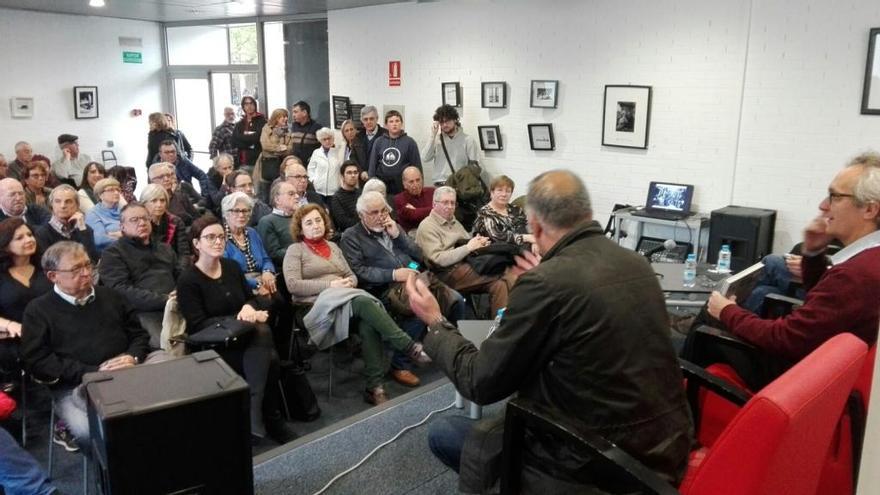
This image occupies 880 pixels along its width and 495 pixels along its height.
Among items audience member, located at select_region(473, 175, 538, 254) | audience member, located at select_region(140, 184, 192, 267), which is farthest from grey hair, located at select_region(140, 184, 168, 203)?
audience member, located at select_region(473, 175, 538, 254)

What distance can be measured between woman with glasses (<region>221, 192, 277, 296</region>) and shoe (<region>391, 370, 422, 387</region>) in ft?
2.90

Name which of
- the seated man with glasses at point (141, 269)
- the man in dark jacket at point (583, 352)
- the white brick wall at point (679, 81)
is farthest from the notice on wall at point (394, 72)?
the man in dark jacket at point (583, 352)

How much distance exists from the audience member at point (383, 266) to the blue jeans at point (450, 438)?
181 centimetres

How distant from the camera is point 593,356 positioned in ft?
5.76

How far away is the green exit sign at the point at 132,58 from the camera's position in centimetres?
1071

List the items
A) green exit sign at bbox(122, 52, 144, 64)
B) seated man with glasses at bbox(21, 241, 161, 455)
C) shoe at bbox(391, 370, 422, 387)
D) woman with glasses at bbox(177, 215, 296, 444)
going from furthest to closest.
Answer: green exit sign at bbox(122, 52, 144, 64)
shoe at bbox(391, 370, 422, 387)
woman with glasses at bbox(177, 215, 296, 444)
seated man with glasses at bbox(21, 241, 161, 455)

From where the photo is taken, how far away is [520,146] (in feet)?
23.4

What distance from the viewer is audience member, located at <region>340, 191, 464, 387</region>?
418 centimetres

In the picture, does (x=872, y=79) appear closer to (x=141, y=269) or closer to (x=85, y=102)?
(x=141, y=269)

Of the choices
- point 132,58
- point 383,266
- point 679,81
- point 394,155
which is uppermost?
point 132,58

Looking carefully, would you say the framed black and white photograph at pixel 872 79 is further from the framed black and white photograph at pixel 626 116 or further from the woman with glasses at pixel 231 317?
the woman with glasses at pixel 231 317

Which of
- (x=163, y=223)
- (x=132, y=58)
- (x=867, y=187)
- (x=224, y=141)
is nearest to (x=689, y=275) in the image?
(x=867, y=187)

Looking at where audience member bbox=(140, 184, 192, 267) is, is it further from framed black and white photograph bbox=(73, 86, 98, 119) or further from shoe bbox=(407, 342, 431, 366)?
framed black and white photograph bbox=(73, 86, 98, 119)

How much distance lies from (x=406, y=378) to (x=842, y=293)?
2472 millimetres
